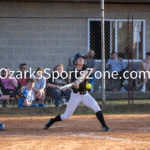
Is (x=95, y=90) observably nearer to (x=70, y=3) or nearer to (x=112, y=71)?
(x=112, y=71)

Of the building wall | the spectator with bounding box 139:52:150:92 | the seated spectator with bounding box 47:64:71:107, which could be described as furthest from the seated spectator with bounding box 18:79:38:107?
the spectator with bounding box 139:52:150:92

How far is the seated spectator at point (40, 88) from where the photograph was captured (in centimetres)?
1410

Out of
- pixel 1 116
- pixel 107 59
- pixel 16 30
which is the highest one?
pixel 16 30

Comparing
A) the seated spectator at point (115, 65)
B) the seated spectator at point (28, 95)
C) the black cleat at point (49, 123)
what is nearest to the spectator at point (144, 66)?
the seated spectator at point (115, 65)

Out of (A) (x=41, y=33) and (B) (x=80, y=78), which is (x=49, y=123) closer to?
(B) (x=80, y=78)

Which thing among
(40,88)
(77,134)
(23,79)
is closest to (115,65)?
(40,88)

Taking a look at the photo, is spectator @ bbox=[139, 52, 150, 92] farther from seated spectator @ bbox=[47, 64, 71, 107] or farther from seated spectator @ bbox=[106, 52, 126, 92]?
seated spectator @ bbox=[47, 64, 71, 107]

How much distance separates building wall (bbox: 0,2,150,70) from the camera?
16516mm

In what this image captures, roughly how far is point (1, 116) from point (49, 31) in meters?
4.73

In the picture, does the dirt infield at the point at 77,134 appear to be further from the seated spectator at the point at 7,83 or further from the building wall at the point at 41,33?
the building wall at the point at 41,33

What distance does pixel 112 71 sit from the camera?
1598 cm

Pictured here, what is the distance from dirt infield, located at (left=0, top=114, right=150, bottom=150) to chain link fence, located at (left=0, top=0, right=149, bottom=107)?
4073 millimetres

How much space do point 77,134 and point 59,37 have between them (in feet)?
25.9

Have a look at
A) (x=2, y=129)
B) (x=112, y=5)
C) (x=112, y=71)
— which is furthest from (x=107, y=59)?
(x=2, y=129)
